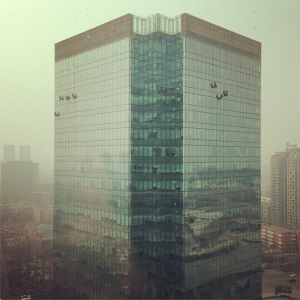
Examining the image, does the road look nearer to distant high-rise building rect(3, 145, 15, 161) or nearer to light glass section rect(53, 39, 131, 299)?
light glass section rect(53, 39, 131, 299)

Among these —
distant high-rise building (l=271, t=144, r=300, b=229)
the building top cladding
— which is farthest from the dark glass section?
distant high-rise building (l=271, t=144, r=300, b=229)

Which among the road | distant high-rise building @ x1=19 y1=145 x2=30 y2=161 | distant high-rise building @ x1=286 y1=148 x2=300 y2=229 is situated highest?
distant high-rise building @ x1=19 y1=145 x2=30 y2=161

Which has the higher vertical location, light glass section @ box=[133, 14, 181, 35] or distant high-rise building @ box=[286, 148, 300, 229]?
light glass section @ box=[133, 14, 181, 35]

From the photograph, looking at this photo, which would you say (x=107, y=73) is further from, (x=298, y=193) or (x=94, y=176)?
(x=298, y=193)

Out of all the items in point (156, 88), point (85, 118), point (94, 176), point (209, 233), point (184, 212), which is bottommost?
point (209, 233)

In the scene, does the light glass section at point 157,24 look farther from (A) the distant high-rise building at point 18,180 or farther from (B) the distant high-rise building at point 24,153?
(A) the distant high-rise building at point 18,180

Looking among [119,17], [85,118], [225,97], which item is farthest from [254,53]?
[85,118]
